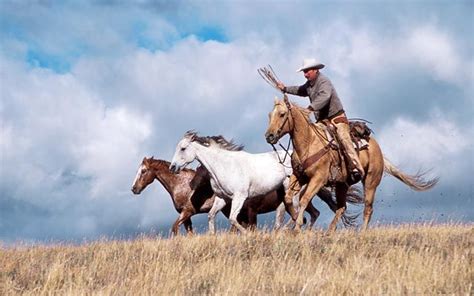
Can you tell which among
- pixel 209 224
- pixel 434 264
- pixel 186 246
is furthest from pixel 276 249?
pixel 209 224

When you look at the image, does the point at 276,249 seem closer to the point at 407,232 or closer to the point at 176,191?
the point at 407,232

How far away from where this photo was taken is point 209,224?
655 inches

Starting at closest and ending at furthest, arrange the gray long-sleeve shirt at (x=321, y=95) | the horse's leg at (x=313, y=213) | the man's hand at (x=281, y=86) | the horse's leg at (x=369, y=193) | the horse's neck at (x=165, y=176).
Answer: the gray long-sleeve shirt at (x=321, y=95) → the man's hand at (x=281, y=86) → the horse's leg at (x=369, y=193) → the horse's leg at (x=313, y=213) → the horse's neck at (x=165, y=176)

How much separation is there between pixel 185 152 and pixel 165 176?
1921 millimetres

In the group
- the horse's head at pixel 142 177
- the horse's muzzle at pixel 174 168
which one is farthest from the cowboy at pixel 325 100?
the horse's head at pixel 142 177

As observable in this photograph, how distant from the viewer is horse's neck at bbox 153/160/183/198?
18703mm

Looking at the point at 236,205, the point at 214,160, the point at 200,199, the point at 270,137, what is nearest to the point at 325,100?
the point at 270,137

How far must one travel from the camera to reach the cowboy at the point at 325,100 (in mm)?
13930

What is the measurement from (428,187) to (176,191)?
233 inches

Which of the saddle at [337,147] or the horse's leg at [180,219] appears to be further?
the horse's leg at [180,219]

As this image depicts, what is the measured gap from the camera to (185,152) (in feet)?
56.6

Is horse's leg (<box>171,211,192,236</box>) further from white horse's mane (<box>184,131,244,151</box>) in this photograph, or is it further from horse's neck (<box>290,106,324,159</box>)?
horse's neck (<box>290,106,324,159</box>)

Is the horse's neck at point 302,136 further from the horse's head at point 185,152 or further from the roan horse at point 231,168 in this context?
the horse's head at point 185,152

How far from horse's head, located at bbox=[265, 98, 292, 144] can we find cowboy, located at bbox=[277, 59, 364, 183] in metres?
0.69
